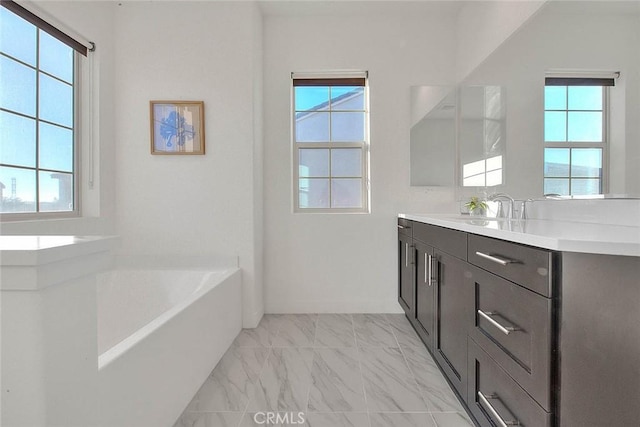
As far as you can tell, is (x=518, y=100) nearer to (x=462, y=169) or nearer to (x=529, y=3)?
(x=529, y=3)

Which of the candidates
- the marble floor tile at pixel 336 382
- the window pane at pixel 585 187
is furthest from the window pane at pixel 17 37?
the window pane at pixel 585 187

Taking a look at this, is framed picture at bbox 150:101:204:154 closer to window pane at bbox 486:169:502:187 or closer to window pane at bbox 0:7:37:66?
window pane at bbox 0:7:37:66

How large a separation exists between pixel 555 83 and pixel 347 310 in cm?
221

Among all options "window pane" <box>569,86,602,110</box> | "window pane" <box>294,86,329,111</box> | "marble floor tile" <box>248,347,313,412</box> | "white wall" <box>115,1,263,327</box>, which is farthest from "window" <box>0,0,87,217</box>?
"window pane" <box>569,86,602,110</box>

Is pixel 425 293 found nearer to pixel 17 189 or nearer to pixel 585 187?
pixel 585 187

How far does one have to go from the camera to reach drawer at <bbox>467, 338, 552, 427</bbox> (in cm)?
97

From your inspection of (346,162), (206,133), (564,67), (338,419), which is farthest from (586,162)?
(206,133)

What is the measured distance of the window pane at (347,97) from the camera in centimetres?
303

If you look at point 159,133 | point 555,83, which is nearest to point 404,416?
point 555,83

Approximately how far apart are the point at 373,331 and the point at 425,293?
66cm

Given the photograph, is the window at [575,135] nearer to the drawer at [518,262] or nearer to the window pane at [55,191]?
the drawer at [518,262]

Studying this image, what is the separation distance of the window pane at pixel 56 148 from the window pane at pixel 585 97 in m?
3.05

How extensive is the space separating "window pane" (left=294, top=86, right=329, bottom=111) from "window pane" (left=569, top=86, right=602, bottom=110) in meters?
1.95

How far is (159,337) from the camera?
1.38 meters
